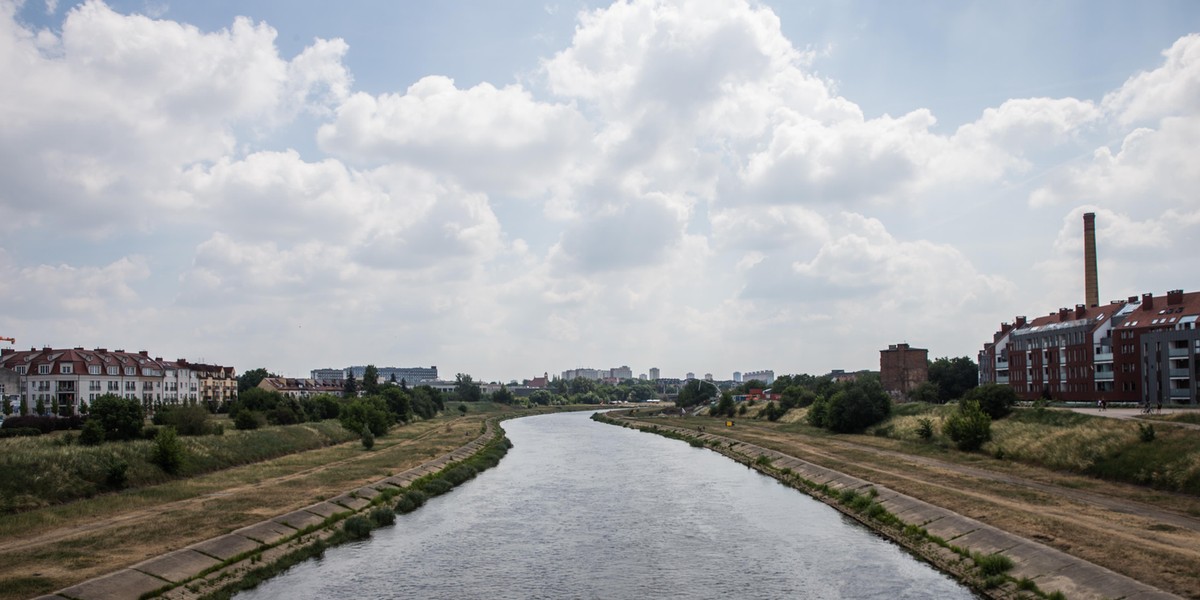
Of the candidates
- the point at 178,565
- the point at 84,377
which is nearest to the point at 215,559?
the point at 178,565

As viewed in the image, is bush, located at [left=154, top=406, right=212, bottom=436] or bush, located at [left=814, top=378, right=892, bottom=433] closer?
bush, located at [left=154, top=406, right=212, bottom=436]

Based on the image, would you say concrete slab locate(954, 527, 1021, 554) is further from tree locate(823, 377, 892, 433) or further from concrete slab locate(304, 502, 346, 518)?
tree locate(823, 377, 892, 433)

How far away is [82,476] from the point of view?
148ft

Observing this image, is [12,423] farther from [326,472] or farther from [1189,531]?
[1189,531]

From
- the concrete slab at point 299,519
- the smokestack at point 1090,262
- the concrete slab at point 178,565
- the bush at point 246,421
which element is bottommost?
the concrete slab at point 299,519

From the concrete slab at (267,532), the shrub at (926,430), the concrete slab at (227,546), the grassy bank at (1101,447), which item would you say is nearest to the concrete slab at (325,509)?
the concrete slab at (267,532)

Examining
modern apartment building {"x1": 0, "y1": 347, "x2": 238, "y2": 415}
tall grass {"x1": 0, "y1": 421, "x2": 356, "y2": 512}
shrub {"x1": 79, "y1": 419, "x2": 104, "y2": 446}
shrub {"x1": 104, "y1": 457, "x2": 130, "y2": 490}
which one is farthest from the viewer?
modern apartment building {"x1": 0, "y1": 347, "x2": 238, "y2": 415}

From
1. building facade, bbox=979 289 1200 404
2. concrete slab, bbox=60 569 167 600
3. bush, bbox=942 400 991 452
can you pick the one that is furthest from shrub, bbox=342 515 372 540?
building facade, bbox=979 289 1200 404

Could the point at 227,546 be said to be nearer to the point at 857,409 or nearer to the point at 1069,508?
the point at 1069,508

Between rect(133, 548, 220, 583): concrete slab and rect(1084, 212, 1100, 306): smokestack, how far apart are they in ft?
397

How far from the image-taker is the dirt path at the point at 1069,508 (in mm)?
26453

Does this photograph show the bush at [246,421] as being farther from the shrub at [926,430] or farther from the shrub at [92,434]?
the shrub at [926,430]

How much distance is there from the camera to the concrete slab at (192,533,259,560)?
3059 centimetres

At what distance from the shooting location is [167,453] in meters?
52.6
